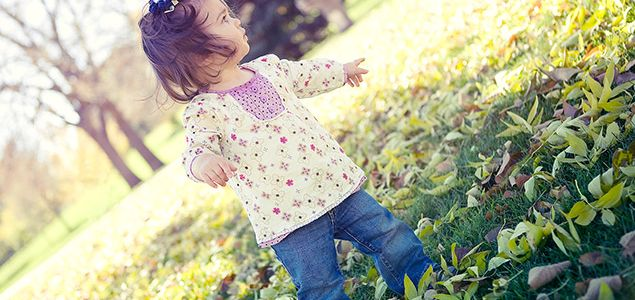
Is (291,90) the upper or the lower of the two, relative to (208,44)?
lower

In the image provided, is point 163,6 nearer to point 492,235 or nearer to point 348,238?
point 348,238

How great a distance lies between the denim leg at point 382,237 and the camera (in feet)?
9.00

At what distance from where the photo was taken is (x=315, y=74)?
301 cm

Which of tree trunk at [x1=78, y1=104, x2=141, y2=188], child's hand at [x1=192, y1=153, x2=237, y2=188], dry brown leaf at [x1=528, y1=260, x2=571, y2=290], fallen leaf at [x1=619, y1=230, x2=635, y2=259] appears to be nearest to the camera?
fallen leaf at [x1=619, y1=230, x2=635, y2=259]

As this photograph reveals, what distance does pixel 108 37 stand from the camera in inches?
776

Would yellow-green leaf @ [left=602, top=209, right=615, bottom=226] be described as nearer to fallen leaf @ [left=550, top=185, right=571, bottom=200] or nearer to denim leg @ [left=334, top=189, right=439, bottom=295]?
fallen leaf @ [left=550, top=185, right=571, bottom=200]

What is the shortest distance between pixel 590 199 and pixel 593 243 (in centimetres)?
30

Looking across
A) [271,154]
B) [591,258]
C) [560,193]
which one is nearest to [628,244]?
[591,258]

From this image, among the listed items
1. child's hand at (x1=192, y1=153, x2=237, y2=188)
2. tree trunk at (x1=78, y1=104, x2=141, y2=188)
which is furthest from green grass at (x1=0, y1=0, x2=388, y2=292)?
child's hand at (x1=192, y1=153, x2=237, y2=188)

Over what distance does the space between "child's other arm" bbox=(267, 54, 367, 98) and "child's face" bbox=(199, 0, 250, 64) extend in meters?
0.26

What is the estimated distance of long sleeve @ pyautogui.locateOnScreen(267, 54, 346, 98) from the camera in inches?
117

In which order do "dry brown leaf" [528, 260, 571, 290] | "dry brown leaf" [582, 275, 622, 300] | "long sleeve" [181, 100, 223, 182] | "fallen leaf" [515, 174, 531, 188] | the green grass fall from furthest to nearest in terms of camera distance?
the green grass < "fallen leaf" [515, 174, 531, 188] < "long sleeve" [181, 100, 223, 182] < "dry brown leaf" [528, 260, 571, 290] < "dry brown leaf" [582, 275, 622, 300]

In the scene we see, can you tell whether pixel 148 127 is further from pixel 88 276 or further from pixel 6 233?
pixel 88 276

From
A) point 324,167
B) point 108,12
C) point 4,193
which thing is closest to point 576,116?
point 324,167
